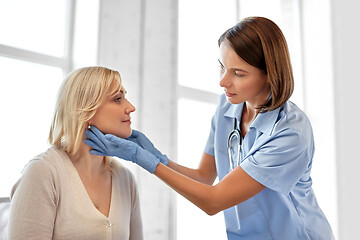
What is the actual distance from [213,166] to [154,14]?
886mm

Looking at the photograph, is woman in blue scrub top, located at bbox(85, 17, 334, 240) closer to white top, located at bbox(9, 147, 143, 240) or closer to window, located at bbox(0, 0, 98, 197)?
white top, located at bbox(9, 147, 143, 240)

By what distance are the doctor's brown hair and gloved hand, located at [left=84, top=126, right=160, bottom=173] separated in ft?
1.73

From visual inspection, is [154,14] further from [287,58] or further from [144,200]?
[144,200]

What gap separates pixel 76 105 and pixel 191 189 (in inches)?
20.5

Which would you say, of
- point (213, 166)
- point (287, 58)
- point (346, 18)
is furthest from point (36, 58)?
point (346, 18)

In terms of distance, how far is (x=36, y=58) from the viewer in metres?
1.72

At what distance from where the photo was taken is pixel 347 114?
2949mm

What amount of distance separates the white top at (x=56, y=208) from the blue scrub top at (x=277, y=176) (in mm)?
511

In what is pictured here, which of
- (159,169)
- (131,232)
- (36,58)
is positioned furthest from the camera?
(36,58)

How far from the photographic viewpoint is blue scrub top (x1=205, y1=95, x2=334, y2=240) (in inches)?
50.8

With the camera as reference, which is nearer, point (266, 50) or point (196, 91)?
point (266, 50)

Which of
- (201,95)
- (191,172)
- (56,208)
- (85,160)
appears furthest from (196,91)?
(56,208)

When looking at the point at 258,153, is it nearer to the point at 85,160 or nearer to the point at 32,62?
the point at 85,160

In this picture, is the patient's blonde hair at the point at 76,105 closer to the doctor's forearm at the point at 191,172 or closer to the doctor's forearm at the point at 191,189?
the doctor's forearm at the point at 191,189
